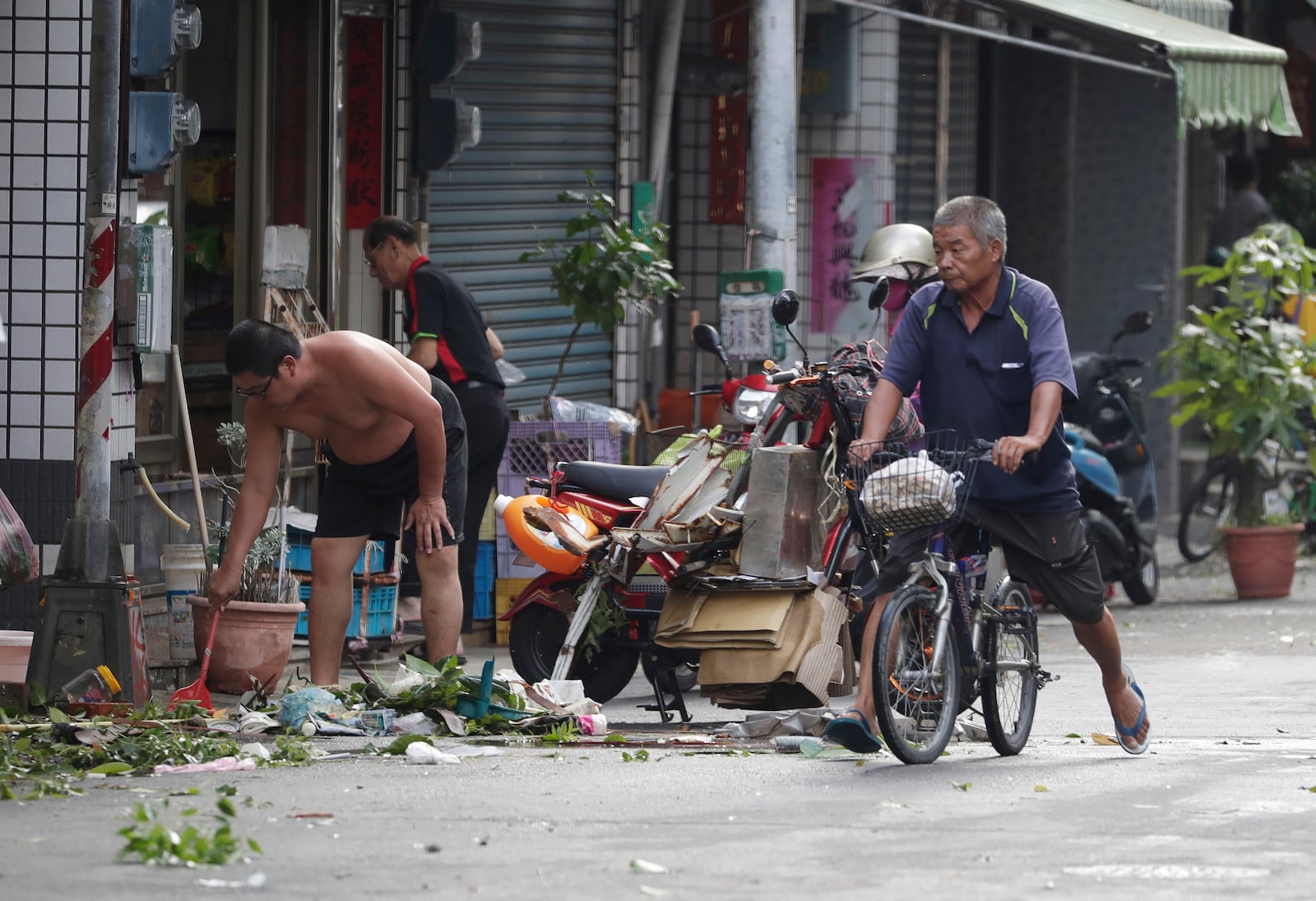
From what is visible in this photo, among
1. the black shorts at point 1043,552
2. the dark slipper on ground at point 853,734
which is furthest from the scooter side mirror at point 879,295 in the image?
the dark slipper on ground at point 853,734

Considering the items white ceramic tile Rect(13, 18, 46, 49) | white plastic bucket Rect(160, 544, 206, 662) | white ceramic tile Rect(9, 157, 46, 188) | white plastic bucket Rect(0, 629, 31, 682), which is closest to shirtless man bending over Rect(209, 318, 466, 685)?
white plastic bucket Rect(0, 629, 31, 682)

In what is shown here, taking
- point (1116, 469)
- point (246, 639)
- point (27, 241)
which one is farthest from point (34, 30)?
point (1116, 469)

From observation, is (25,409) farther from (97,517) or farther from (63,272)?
(97,517)

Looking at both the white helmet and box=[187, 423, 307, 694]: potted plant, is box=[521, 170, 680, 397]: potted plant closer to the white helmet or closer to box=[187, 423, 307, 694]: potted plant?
the white helmet

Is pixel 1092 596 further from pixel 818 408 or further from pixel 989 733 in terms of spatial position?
pixel 818 408

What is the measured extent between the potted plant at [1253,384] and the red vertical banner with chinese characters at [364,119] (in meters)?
4.75

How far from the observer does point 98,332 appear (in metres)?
7.63

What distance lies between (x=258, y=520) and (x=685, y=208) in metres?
7.12

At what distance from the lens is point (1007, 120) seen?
1822 cm

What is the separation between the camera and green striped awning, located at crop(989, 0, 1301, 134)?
1358 centimetres

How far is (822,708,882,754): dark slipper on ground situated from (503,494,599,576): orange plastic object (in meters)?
1.99

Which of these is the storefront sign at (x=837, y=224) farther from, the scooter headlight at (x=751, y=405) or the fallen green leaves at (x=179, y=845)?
the fallen green leaves at (x=179, y=845)

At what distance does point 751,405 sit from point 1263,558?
505 centimetres

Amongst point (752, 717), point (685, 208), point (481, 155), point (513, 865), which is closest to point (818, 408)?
point (752, 717)
